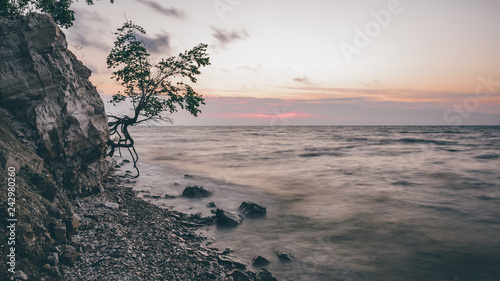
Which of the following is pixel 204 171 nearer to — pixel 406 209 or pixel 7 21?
pixel 406 209

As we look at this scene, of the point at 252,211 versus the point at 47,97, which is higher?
the point at 47,97

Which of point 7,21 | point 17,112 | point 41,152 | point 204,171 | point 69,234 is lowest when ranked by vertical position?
point 204,171

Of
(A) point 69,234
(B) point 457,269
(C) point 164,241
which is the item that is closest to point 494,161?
(B) point 457,269

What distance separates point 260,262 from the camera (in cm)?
916

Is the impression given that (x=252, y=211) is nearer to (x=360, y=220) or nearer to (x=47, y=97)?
(x=360, y=220)

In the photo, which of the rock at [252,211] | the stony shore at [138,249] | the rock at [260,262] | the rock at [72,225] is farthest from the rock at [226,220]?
the rock at [72,225]

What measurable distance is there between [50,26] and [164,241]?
8591 millimetres

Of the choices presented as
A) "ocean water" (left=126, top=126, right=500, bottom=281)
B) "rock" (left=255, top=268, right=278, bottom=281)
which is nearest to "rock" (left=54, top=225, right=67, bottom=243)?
"ocean water" (left=126, top=126, right=500, bottom=281)

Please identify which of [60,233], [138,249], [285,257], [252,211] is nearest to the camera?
[60,233]

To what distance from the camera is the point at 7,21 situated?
28.8 feet

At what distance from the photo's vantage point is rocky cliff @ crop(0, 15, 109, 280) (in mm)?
6020

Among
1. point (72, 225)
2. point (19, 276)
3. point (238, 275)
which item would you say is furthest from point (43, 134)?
point (238, 275)

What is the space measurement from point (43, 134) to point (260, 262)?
28.0 ft

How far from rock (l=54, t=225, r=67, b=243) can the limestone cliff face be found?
2867 millimetres
